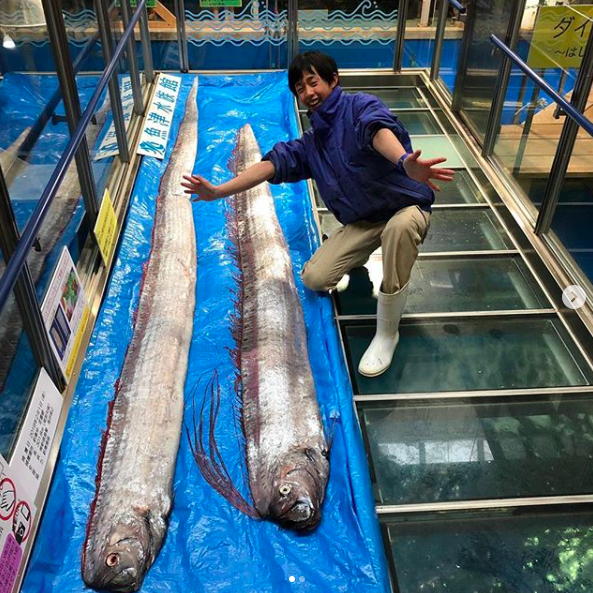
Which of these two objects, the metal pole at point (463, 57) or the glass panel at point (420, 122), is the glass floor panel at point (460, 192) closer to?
the glass panel at point (420, 122)

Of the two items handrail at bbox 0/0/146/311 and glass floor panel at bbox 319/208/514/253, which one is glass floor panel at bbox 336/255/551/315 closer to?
glass floor panel at bbox 319/208/514/253

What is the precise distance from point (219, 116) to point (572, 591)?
4.77 metres

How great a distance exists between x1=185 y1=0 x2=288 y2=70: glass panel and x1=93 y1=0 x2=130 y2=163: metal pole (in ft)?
8.30

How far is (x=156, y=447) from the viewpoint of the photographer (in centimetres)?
250

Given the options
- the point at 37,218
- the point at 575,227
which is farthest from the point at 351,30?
the point at 37,218

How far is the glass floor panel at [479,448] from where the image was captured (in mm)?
2545

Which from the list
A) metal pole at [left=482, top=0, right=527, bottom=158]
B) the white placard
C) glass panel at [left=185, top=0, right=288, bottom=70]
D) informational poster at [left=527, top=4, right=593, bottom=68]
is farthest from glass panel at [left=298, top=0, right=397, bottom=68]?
the white placard

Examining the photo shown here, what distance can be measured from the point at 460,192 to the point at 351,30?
120 inches

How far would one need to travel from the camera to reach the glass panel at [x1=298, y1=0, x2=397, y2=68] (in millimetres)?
6562

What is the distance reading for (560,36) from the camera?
3.68 metres

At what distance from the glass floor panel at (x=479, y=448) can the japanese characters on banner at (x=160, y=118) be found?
10.3 feet

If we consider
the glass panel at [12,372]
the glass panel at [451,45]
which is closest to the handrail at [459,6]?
the glass panel at [451,45]

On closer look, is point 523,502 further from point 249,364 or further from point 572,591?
point 249,364

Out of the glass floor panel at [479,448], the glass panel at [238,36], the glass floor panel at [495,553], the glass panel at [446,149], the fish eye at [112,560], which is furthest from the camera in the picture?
the glass panel at [238,36]
